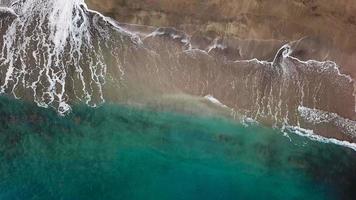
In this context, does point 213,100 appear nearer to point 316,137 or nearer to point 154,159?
point 154,159

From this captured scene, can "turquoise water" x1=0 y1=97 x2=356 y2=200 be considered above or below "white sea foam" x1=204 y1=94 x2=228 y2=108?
below

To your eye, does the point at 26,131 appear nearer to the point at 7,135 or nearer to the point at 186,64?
the point at 7,135

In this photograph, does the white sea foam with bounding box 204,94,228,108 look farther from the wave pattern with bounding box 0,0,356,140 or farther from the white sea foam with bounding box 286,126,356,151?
the white sea foam with bounding box 286,126,356,151

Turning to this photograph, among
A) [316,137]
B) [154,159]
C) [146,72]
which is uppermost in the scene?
[146,72]

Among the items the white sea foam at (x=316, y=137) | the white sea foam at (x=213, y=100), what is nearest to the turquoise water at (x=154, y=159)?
the white sea foam at (x=316, y=137)

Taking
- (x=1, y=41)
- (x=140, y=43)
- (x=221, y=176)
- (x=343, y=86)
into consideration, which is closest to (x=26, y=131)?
(x=1, y=41)

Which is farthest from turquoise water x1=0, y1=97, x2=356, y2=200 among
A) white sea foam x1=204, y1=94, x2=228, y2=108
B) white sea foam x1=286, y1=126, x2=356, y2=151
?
white sea foam x1=204, y1=94, x2=228, y2=108

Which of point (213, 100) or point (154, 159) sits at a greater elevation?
point (213, 100)

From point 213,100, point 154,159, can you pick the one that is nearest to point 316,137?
point 213,100
